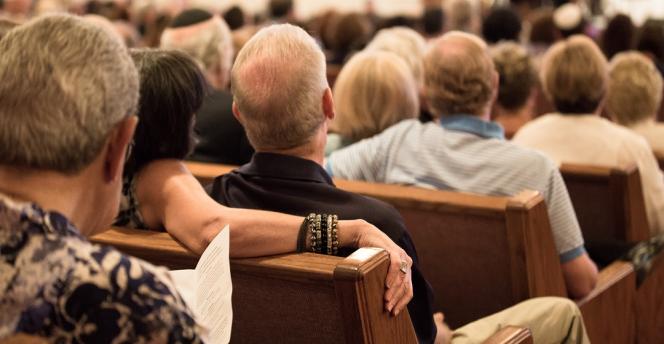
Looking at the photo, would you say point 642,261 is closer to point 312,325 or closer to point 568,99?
point 568,99

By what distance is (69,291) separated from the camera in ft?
4.27

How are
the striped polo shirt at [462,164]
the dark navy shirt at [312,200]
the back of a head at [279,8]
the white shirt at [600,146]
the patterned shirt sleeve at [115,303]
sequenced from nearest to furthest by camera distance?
the patterned shirt sleeve at [115,303] → the dark navy shirt at [312,200] → the striped polo shirt at [462,164] → the white shirt at [600,146] → the back of a head at [279,8]

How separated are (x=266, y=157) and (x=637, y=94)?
7.65 feet

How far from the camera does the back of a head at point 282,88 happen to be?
217 cm

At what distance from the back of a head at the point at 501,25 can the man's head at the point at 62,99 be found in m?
6.67

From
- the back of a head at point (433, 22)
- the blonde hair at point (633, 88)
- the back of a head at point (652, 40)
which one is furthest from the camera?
the back of a head at point (433, 22)

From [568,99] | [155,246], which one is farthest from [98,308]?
[568,99]

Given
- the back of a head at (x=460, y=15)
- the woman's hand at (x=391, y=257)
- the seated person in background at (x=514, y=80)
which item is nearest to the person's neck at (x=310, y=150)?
the woman's hand at (x=391, y=257)

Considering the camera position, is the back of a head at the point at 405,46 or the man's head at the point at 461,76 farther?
the back of a head at the point at 405,46

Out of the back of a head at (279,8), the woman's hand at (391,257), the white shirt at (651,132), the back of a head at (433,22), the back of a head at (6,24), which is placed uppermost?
the back of a head at (6,24)

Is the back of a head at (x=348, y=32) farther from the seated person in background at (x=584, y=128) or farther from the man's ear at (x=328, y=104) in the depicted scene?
the man's ear at (x=328, y=104)

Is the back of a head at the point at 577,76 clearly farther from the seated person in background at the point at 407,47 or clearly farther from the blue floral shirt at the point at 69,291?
the blue floral shirt at the point at 69,291

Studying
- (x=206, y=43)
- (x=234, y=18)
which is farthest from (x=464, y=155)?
(x=234, y=18)

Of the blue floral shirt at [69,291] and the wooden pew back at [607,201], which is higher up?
the blue floral shirt at [69,291]
